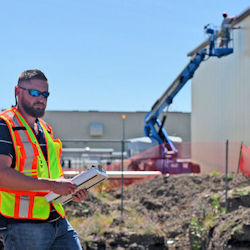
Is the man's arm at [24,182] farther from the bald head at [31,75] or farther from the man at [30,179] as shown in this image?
the bald head at [31,75]

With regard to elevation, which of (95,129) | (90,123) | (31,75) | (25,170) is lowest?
(25,170)

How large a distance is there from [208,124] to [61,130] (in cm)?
2285

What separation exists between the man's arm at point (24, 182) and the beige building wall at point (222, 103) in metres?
13.6

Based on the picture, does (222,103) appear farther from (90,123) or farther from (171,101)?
(90,123)

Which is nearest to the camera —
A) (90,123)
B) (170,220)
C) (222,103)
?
(170,220)

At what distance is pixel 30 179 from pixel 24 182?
0.12 ft

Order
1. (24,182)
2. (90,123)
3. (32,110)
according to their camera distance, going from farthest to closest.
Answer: (90,123)
(32,110)
(24,182)

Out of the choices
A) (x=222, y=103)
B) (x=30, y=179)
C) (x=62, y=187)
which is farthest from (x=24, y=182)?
(x=222, y=103)

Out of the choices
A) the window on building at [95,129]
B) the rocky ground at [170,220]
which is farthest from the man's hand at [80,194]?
the window on building at [95,129]

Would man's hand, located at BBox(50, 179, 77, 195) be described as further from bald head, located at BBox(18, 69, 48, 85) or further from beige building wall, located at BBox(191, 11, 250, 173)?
beige building wall, located at BBox(191, 11, 250, 173)

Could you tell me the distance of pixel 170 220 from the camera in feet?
33.0

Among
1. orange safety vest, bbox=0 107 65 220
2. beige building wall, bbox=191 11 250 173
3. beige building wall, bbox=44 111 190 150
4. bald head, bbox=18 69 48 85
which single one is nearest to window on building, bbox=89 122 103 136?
beige building wall, bbox=44 111 190 150

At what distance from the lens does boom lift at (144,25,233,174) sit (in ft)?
59.6

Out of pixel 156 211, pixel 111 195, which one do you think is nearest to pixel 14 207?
pixel 156 211
